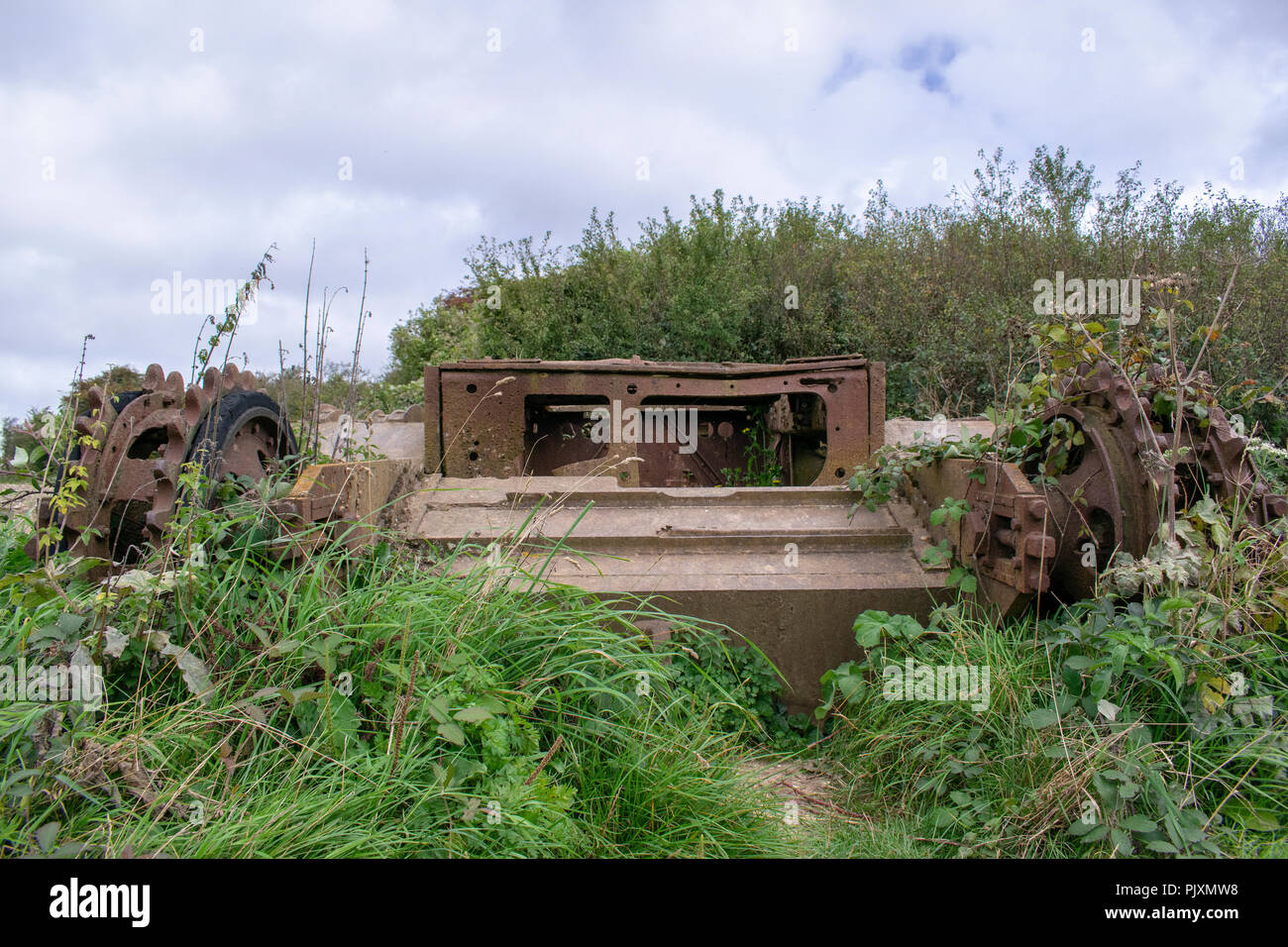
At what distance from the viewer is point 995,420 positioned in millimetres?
3609

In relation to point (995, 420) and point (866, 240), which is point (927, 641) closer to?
point (995, 420)

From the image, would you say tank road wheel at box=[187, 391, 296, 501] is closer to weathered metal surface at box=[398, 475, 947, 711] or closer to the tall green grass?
the tall green grass

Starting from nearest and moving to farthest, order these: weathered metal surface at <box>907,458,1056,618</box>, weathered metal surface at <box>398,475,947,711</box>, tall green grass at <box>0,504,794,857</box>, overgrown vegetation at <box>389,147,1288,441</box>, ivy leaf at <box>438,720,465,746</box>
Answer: tall green grass at <box>0,504,794,857</box>, ivy leaf at <box>438,720,465,746</box>, weathered metal surface at <box>907,458,1056,618</box>, weathered metal surface at <box>398,475,947,711</box>, overgrown vegetation at <box>389,147,1288,441</box>

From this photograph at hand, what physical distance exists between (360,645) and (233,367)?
5.40 feet

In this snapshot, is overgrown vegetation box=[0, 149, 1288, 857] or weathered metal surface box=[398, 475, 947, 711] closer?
overgrown vegetation box=[0, 149, 1288, 857]
